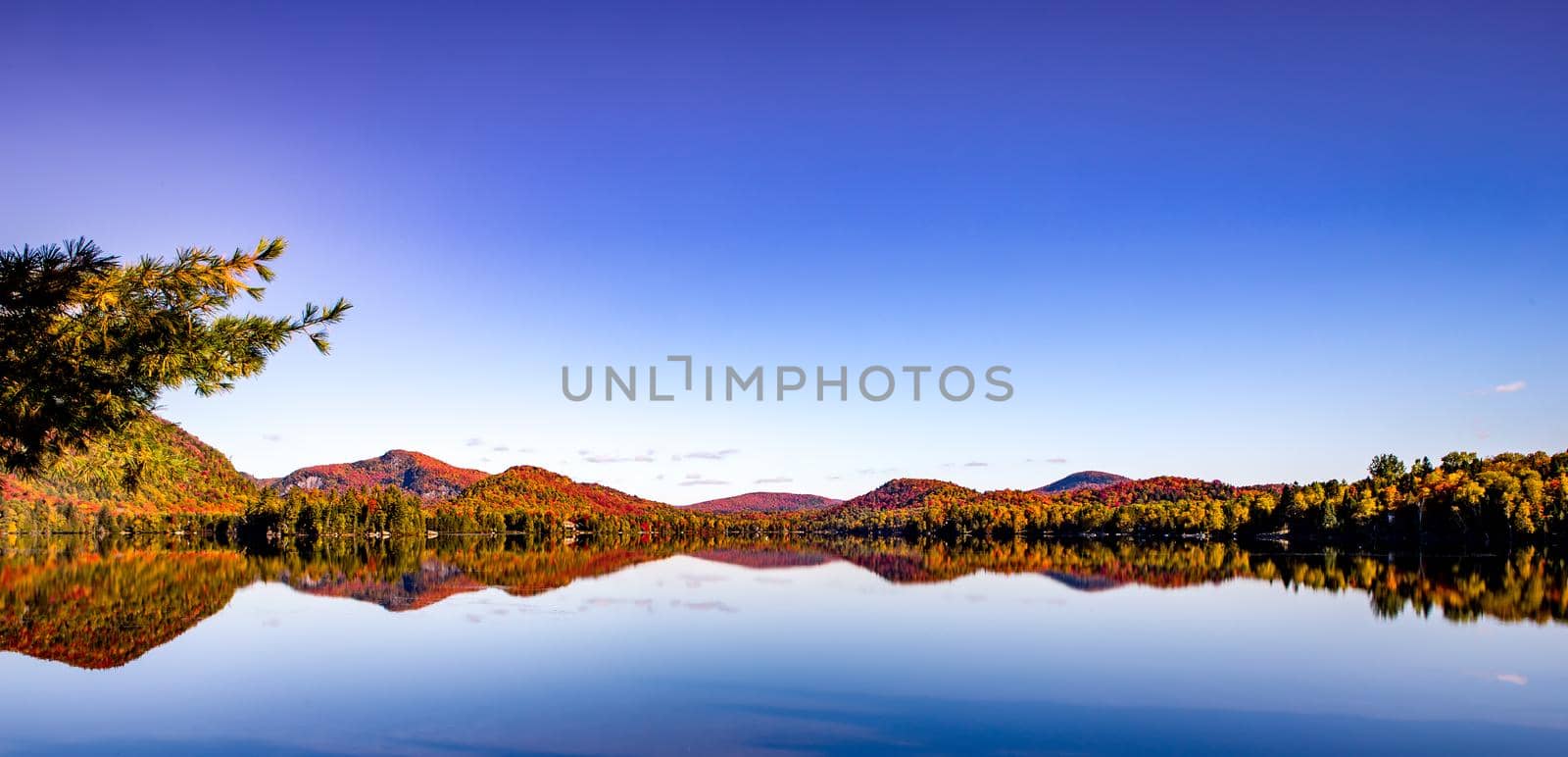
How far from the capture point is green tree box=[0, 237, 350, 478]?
8391 millimetres

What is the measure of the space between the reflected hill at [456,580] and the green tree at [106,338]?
60.4ft

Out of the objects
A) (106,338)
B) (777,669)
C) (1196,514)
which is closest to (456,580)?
(777,669)

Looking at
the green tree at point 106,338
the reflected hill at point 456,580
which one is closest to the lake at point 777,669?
the reflected hill at point 456,580

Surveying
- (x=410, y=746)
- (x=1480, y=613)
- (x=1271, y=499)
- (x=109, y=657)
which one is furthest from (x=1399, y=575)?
(x=1271, y=499)

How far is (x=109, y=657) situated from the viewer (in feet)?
78.2

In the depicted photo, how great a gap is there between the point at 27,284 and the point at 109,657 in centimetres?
2031

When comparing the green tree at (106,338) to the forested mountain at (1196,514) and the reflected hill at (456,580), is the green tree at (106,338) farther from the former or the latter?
the forested mountain at (1196,514)

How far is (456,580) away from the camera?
168 feet

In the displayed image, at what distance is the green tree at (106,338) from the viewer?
839cm

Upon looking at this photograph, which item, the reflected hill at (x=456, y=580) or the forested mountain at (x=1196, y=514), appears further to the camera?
the forested mountain at (x=1196, y=514)

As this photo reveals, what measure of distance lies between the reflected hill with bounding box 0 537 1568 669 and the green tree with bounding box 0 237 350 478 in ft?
60.4

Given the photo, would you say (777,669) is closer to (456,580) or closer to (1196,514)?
(456,580)

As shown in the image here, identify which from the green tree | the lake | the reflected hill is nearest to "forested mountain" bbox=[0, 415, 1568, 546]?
the reflected hill

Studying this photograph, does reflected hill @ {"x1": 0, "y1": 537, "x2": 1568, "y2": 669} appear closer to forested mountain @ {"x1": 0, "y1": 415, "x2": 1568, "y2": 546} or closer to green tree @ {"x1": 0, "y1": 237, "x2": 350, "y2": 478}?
forested mountain @ {"x1": 0, "y1": 415, "x2": 1568, "y2": 546}
